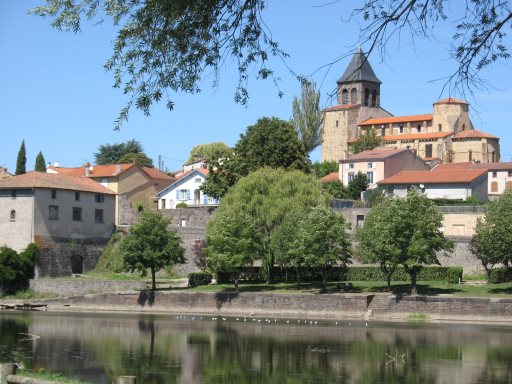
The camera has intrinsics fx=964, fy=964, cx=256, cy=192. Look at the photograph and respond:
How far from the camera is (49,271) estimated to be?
198 feet

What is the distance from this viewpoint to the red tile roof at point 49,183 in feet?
203

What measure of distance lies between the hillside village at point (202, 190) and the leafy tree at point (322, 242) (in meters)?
5.93

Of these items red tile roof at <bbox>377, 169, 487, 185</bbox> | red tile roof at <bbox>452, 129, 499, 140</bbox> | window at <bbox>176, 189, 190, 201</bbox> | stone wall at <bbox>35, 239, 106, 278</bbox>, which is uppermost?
red tile roof at <bbox>452, 129, 499, 140</bbox>

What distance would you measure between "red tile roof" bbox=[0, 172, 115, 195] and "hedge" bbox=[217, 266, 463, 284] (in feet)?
45.1

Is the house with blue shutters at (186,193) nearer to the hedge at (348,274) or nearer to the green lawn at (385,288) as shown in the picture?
the hedge at (348,274)

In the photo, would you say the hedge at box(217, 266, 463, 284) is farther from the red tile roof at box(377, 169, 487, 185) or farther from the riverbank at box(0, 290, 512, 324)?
the red tile roof at box(377, 169, 487, 185)

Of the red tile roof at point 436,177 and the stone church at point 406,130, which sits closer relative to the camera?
the red tile roof at point 436,177

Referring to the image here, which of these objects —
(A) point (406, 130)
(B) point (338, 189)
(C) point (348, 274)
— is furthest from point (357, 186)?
(A) point (406, 130)

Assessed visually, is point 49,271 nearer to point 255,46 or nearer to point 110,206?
point 110,206

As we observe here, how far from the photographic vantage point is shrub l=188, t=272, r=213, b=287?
5575cm

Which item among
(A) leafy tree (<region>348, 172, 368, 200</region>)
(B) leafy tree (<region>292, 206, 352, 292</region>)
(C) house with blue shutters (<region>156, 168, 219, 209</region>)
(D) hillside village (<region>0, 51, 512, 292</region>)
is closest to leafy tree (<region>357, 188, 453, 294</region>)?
(B) leafy tree (<region>292, 206, 352, 292</region>)

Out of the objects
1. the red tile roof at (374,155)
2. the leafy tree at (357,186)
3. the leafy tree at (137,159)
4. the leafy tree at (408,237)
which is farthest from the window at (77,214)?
the leafy tree at (137,159)

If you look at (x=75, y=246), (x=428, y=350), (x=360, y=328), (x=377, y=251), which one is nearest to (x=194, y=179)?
(x=75, y=246)

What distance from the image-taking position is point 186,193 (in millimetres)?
83812
